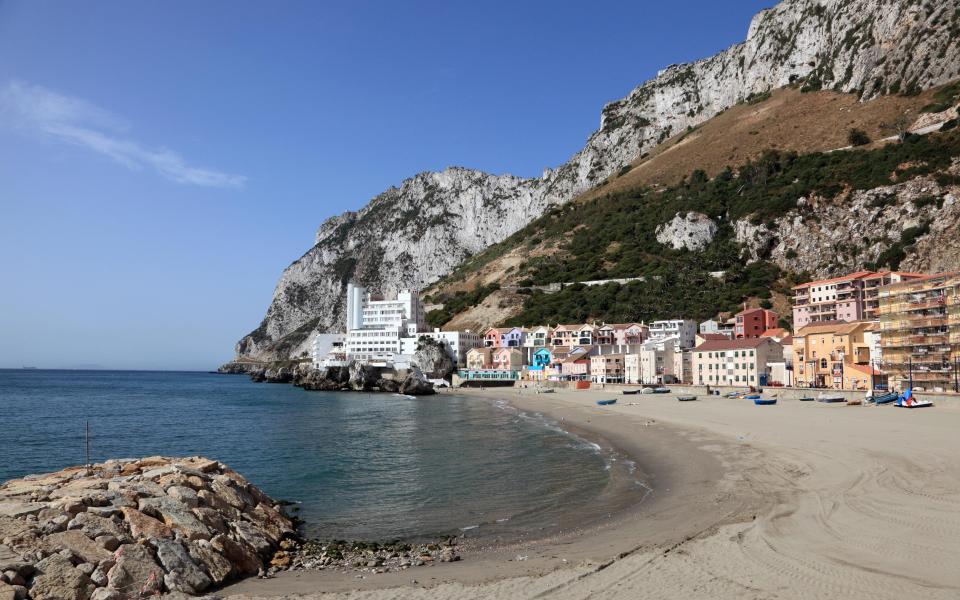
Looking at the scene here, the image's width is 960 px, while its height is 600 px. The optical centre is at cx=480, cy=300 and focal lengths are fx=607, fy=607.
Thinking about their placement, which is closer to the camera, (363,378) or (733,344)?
(733,344)

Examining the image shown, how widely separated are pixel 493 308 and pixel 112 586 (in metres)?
117

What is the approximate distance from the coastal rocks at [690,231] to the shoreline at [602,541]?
318 feet

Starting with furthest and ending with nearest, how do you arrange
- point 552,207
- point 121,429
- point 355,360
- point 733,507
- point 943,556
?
point 552,207 < point 355,360 < point 121,429 < point 733,507 < point 943,556

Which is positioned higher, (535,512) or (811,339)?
(811,339)

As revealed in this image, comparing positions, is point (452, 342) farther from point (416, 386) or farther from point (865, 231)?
point (865, 231)

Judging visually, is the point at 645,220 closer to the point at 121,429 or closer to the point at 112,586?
the point at 121,429

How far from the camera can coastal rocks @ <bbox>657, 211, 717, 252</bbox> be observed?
118 m

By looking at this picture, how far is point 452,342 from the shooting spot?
367 ft

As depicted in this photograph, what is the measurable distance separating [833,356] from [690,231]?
6276 centimetres

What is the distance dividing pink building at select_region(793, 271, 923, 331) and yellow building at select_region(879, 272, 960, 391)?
13.5m

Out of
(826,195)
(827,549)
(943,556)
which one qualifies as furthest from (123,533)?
(826,195)

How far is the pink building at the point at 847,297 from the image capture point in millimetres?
71062

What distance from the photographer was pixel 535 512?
18.9 metres

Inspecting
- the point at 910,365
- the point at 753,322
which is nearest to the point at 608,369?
the point at 753,322
